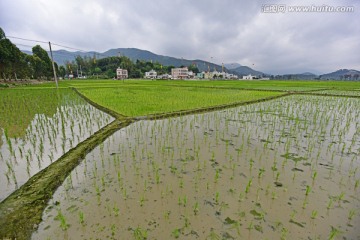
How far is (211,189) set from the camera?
3402 millimetres

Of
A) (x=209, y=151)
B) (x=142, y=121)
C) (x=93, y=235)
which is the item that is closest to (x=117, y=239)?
(x=93, y=235)

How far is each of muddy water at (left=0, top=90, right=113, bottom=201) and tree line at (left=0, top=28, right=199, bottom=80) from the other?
25072mm

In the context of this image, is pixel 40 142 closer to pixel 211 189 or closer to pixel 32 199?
pixel 32 199

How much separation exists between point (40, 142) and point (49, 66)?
52.0 meters

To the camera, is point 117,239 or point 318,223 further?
point 318,223

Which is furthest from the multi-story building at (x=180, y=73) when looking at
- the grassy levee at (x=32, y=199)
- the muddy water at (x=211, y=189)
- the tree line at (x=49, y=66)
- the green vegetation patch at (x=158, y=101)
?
the grassy levee at (x=32, y=199)

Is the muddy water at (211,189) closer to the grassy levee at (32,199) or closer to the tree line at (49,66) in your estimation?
the grassy levee at (32,199)

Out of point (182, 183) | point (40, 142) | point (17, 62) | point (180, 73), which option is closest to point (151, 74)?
point (180, 73)

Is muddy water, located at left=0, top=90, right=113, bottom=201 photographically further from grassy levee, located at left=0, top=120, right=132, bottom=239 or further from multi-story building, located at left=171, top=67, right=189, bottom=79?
multi-story building, located at left=171, top=67, right=189, bottom=79

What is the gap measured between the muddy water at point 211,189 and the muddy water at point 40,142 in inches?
37.6

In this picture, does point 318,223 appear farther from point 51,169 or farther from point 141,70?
point 141,70

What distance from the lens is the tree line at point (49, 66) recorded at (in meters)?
26.5

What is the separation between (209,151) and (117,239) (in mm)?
3274

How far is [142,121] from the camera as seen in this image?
26.6 feet
